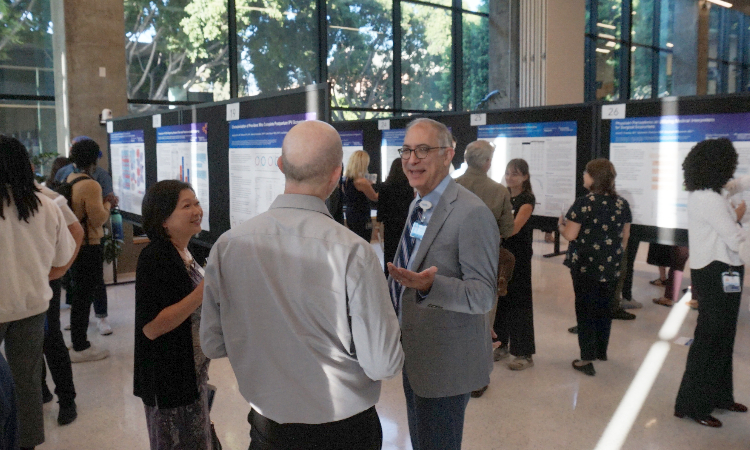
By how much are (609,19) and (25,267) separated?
562 inches

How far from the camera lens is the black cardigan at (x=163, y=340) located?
1.96 m

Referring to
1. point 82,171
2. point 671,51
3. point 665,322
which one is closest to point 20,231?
point 82,171

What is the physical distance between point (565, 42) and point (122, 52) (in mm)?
8446

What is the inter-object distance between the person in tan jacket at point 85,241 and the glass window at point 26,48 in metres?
4.66

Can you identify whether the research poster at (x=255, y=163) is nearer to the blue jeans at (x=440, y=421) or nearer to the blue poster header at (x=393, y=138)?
the blue jeans at (x=440, y=421)

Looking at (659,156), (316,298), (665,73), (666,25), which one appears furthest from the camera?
(665,73)

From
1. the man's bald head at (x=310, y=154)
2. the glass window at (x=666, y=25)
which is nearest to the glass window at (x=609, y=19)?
the glass window at (x=666, y=25)

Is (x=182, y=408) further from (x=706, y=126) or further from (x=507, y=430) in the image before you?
(x=706, y=126)

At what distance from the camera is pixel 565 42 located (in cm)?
1212

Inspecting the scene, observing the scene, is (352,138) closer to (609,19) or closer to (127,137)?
(127,137)

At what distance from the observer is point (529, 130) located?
517 cm

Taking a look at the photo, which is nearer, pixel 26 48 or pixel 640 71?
pixel 26 48

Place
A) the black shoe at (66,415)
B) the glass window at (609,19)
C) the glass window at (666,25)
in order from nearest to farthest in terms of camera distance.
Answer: the black shoe at (66,415) < the glass window at (609,19) < the glass window at (666,25)

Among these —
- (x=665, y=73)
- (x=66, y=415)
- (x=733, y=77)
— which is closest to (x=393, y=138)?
(x=66, y=415)
